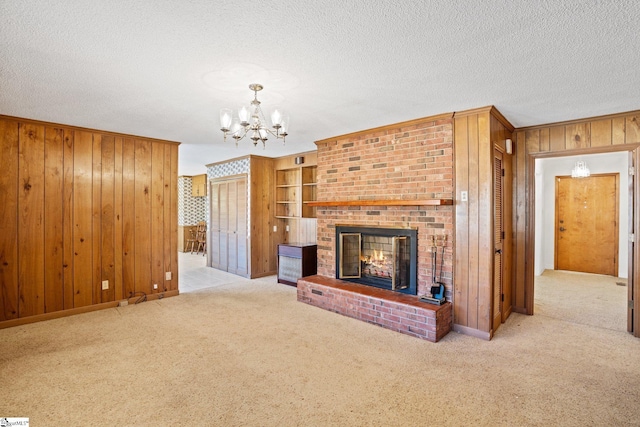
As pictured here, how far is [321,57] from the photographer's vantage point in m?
2.25

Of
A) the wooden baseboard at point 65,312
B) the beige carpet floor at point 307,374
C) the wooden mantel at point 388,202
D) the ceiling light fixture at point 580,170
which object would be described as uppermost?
the ceiling light fixture at point 580,170

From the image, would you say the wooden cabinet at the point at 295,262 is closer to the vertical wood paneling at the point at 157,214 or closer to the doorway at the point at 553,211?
the vertical wood paneling at the point at 157,214

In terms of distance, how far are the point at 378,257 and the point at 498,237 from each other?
1.43 metres

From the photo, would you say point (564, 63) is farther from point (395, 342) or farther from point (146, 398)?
point (146, 398)

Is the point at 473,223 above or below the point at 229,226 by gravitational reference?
above

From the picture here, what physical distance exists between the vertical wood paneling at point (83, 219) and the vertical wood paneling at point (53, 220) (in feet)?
0.47

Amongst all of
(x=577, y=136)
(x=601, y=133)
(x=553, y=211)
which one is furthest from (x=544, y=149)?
(x=553, y=211)

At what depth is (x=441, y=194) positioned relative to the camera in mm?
3611

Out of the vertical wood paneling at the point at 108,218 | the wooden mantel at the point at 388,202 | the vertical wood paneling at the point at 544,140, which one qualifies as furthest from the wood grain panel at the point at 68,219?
the vertical wood paneling at the point at 544,140

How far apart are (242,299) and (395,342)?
248 centimetres

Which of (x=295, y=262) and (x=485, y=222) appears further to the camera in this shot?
(x=295, y=262)

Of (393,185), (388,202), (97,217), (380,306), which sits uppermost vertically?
(393,185)

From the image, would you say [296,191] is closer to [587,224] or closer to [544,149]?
[544,149]

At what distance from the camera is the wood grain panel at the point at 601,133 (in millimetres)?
3539
